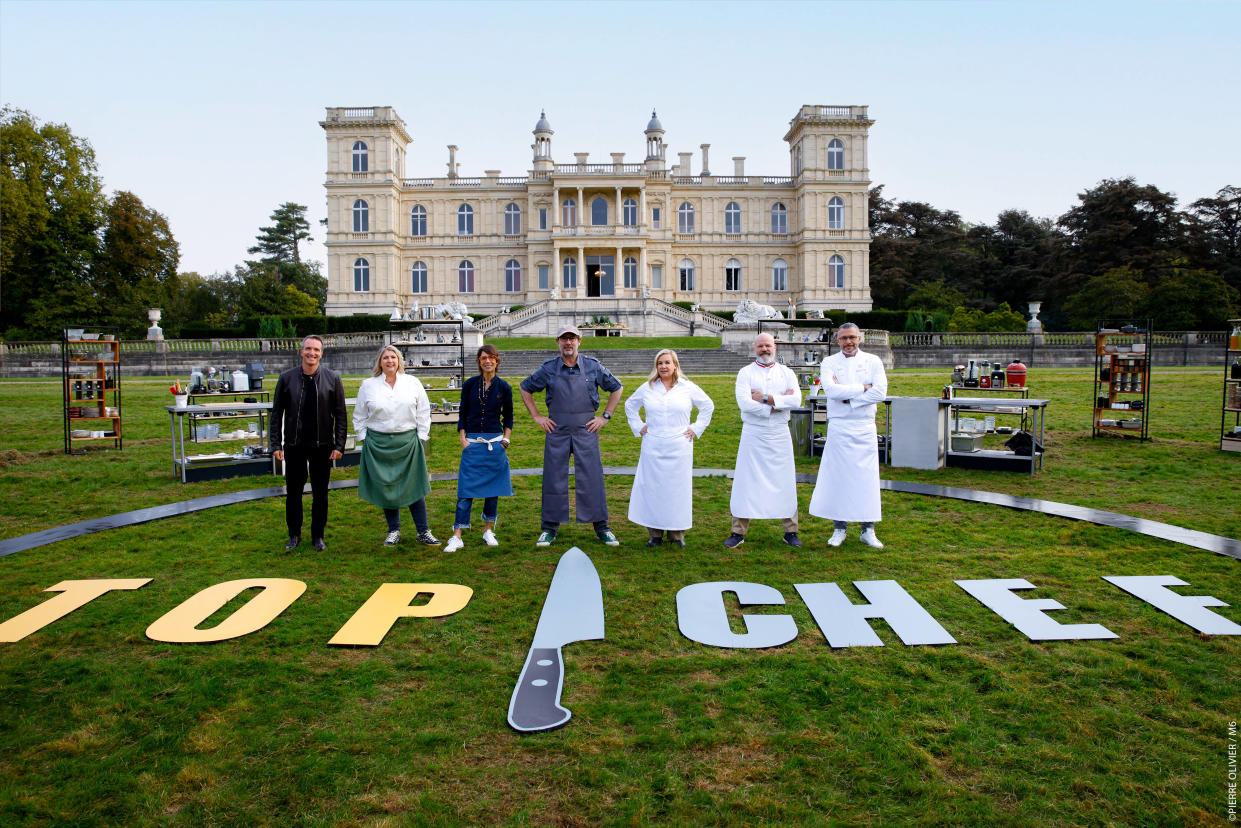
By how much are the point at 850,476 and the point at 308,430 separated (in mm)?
4897

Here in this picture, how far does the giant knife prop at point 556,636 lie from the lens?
405 cm

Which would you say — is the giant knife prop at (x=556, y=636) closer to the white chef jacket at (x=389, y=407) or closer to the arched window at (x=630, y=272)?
the white chef jacket at (x=389, y=407)

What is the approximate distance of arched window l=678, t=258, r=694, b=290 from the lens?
5731cm

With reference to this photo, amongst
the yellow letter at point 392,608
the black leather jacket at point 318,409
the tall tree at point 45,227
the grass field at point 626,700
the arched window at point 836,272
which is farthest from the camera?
the arched window at point 836,272

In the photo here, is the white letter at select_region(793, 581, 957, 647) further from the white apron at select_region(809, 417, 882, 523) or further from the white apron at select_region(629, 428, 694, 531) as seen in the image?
the white apron at select_region(629, 428, 694, 531)

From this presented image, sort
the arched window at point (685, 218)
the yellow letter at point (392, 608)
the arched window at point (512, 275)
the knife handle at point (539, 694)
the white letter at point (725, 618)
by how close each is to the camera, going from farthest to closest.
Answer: the arched window at point (685, 218) → the arched window at point (512, 275) → the yellow letter at point (392, 608) → the white letter at point (725, 618) → the knife handle at point (539, 694)

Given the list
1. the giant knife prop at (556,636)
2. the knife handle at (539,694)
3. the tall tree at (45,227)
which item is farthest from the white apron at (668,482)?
the tall tree at (45,227)

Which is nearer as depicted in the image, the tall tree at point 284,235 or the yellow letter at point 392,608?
the yellow letter at point 392,608

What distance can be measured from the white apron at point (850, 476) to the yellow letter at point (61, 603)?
18.8 feet

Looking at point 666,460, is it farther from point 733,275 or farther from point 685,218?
point 685,218

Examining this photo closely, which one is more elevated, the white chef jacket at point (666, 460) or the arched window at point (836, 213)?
the arched window at point (836, 213)

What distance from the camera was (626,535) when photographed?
7.80m

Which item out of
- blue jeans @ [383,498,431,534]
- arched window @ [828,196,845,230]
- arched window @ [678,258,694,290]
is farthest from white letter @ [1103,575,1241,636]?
arched window @ [828,196,845,230]

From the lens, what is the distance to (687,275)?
188ft
